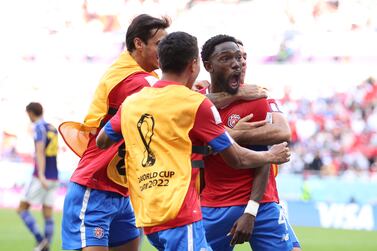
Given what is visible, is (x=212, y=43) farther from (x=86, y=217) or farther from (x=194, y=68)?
(x=86, y=217)

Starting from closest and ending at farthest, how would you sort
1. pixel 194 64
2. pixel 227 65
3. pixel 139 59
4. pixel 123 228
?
1. pixel 194 64
2. pixel 227 65
3. pixel 139 59
4. pixel 123 228

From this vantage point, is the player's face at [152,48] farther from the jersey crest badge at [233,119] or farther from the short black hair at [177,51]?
the short black hair at [177,51]

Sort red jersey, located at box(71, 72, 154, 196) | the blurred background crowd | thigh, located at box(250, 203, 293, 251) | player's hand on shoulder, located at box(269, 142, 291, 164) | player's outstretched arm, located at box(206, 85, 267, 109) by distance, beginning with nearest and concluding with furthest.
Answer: player's hand on shoulder, located at box(269, 142, 291, 164), player's outstretched arm, located at box(206, 85, 267, 109), thigh, located at box(250, 203, 293, 251), red jersey, located at box(71, 72, 154, 196), the blurred background crowd

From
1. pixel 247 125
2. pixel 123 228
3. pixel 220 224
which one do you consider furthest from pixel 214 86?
pixel 123 228

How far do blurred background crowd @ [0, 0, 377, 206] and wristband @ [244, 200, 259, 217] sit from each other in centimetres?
1464

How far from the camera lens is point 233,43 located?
5.56 metres

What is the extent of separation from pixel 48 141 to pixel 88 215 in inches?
305

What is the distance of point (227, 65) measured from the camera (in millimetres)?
5465

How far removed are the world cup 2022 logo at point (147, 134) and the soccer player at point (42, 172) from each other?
876 centimetres

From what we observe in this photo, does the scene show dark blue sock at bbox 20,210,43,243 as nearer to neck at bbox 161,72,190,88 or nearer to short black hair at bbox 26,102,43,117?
short black hair at bbox 26,102,43,117

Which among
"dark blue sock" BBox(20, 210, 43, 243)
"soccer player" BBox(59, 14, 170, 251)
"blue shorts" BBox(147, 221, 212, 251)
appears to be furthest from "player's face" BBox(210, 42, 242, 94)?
"dark blue sock" BBox(20, 210, 43, 243)

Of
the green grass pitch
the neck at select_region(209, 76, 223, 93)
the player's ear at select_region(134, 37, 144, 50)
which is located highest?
the player's ear at select_region(134, 37, 144, 50)

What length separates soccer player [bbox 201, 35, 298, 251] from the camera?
552 cm

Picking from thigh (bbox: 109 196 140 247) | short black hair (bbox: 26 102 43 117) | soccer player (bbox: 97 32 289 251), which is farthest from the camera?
short black hair (bbox: 26 102 43 117)
